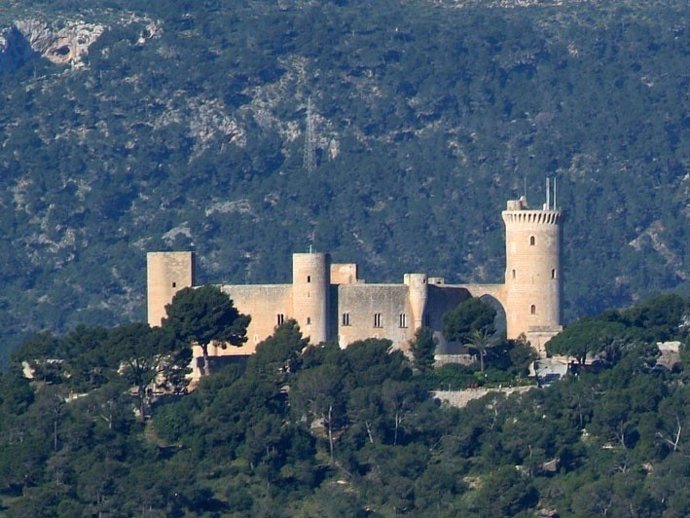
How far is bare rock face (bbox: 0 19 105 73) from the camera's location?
7180 inches

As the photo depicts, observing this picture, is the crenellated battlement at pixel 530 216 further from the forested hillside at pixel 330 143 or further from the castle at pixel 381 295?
the forested hillside at pixel 330 143

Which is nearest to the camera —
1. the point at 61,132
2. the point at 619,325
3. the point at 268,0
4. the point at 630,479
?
the point at 630,479

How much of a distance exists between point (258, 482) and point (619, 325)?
38.0 feet

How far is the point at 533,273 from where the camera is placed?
112938 millimetres

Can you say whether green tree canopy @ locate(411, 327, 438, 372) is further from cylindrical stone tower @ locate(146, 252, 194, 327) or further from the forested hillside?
the forested hillside

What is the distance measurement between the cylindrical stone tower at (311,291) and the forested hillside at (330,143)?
53.1 metres

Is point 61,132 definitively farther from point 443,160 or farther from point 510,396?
point 510,396

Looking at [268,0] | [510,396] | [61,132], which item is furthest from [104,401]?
[268,0]

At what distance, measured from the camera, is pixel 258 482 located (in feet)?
354

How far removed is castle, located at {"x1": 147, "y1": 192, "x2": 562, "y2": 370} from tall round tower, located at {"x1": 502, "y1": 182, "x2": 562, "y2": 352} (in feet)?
0.08

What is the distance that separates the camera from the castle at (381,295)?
11138 cm

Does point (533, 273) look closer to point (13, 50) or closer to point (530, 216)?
point (530, 216)

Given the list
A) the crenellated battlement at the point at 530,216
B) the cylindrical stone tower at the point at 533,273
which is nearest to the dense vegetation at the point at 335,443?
the cylindrical stone tower at the point at 533,273

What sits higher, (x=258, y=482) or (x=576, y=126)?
(x=576, y=126)
